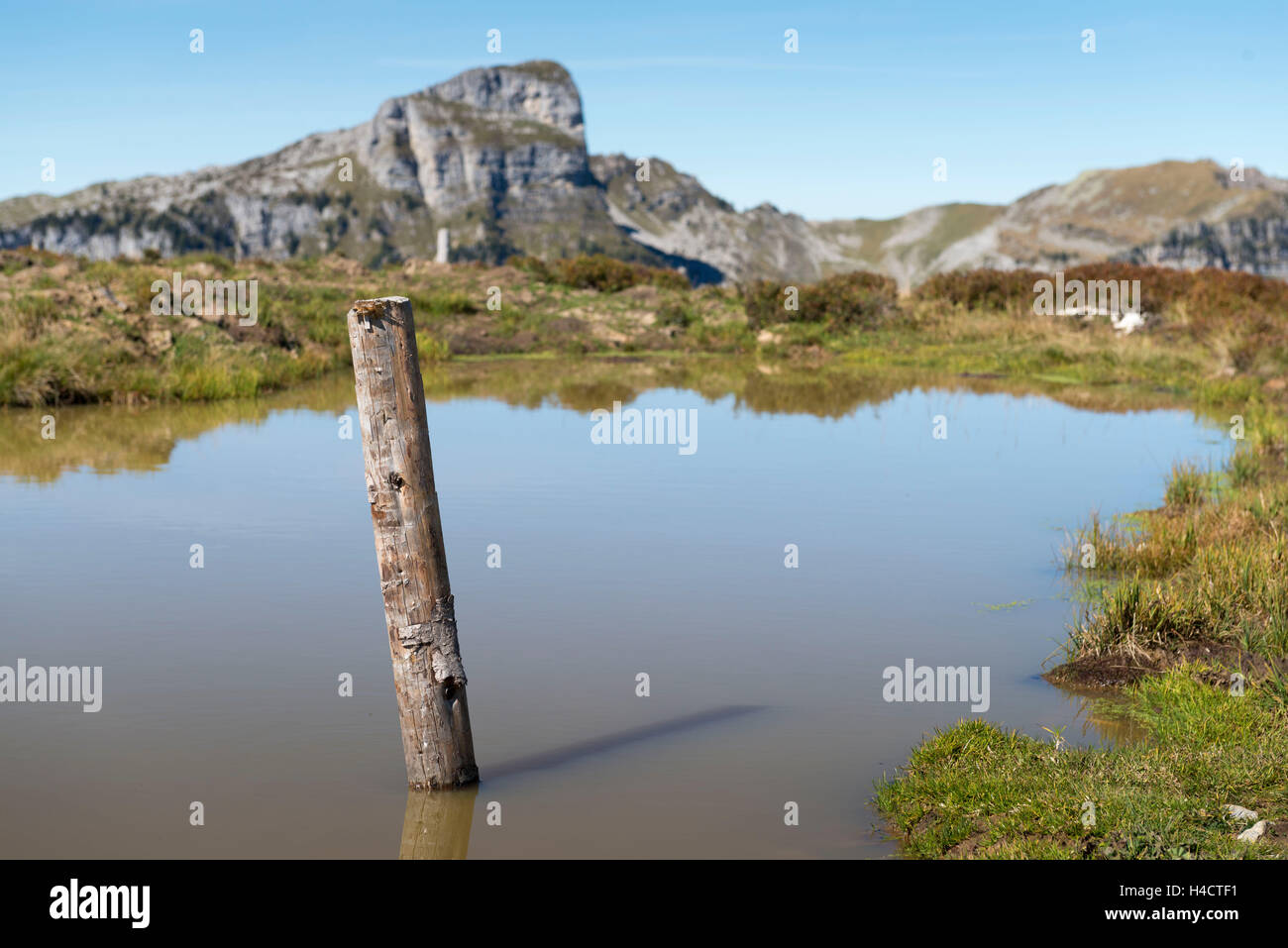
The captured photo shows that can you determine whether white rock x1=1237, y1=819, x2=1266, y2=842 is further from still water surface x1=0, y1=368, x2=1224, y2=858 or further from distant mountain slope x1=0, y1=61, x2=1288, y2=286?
distant mountain slope x1=0, y1=61, x2=1288, y2=286

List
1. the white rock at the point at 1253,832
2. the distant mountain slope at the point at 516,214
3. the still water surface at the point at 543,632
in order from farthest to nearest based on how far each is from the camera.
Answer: the distant mountain slope at the point at 516,214
the still water surface at the point at 543,632
the white rock at the point at 1253,832

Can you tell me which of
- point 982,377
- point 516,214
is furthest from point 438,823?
point 516,214

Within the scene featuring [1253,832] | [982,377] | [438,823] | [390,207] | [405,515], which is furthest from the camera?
[390,207]

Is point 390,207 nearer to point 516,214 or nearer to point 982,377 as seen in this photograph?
point 516,214

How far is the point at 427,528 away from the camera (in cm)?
542

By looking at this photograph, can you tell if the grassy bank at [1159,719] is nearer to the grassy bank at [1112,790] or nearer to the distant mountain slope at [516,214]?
the grassy bank at [1112,790]

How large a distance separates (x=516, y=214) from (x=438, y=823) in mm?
175351

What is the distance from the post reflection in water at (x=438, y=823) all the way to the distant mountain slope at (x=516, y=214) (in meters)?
125

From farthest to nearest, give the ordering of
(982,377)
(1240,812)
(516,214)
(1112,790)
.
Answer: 1. (516,214)
2. (982,377)
3. (1112,790)
4. (1240,812)

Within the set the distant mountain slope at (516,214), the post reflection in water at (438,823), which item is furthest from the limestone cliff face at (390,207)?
the post reflection in water at (438,823)

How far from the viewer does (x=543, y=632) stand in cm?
841

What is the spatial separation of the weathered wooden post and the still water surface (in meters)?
0.58

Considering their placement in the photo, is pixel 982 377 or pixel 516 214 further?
pixel 516 214

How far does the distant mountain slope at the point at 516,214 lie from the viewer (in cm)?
14500
